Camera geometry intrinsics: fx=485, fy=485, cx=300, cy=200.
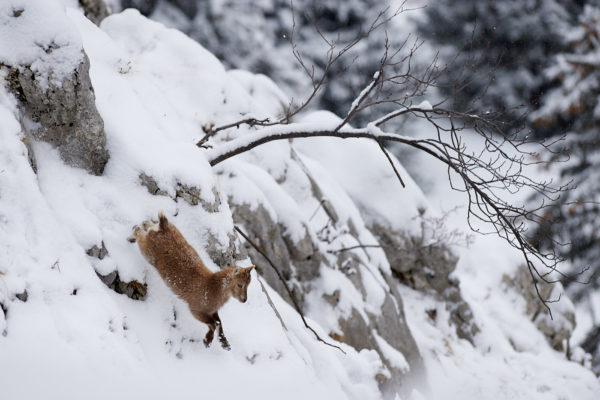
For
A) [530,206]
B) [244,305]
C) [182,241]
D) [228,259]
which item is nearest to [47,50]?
[182,241]

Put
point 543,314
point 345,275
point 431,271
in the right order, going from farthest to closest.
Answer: point 543,314
point 431,271
point 345,275

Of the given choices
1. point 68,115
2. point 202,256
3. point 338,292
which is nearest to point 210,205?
point 202,256

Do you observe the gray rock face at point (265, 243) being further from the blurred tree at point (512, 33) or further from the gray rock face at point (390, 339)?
the blurred tree at point (512, 33)

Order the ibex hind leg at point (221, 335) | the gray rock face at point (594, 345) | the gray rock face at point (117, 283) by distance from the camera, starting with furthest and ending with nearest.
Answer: the gray rock face at point (594, 345) < the ibex hind leg at point (221, 335) < the gray rock face at point (117, 283)

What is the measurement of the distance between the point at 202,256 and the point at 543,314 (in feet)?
34.6

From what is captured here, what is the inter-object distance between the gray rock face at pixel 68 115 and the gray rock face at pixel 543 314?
11.1 meters

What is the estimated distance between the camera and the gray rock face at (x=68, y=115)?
161 inches

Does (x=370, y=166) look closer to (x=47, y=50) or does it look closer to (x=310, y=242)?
(x=310, y=242)

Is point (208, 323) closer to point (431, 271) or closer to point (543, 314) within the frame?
point (431, 271)

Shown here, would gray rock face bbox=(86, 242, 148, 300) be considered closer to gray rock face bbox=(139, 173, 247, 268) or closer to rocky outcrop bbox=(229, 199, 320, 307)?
gray rock face bbox=(139, 173, 247, 268)

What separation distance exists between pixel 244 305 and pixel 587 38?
15394mm

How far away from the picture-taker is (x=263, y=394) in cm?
432

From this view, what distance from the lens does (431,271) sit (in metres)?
10.4

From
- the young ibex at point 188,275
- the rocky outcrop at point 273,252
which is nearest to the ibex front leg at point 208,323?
the young ibex at point 188,275
